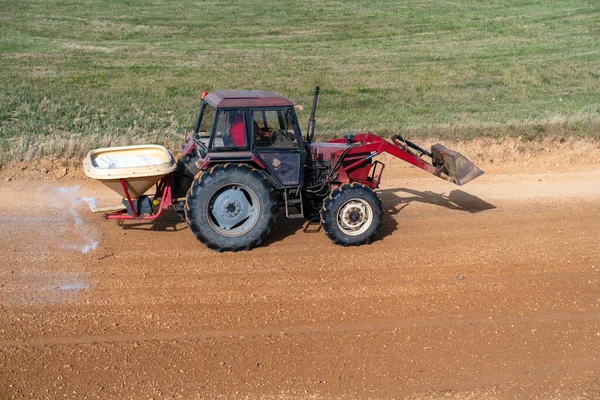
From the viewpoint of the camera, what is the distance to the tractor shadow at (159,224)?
9930 millimetres

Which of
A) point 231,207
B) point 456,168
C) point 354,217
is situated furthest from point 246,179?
point 456,168

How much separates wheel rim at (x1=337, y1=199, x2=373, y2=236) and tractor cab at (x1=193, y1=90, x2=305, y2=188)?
738 millimetres

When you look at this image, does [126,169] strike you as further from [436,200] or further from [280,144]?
[436,200]

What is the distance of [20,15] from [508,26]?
1045 inches

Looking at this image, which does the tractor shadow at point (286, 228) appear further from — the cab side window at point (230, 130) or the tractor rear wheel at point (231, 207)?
the cab side window at point (230, 130)

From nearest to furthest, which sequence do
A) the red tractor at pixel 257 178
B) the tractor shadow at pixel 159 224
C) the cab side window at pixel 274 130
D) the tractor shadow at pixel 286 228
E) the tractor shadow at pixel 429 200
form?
the red tractor at pixel 257 178
the cab side window at pixel 274 130
the tractor shadow at pixel 286 228
the tractor shadow at pixel 159 224
the tractor shadow at pixel 429 200

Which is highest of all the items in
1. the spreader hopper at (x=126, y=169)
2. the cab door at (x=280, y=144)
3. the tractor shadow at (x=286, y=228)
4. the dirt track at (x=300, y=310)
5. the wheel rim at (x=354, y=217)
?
the cab door at (x=280, y=144)

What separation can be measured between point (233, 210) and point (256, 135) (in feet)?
3.43

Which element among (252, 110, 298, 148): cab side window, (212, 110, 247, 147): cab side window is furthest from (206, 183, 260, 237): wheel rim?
(252, 110, 298, 148): cab side window

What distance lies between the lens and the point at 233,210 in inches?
360

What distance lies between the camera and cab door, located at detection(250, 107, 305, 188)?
30.1ft

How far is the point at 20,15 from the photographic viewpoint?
124 ft

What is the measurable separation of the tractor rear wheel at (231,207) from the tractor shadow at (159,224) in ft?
3.52

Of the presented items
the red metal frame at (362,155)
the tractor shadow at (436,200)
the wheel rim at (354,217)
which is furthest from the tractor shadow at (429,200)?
the wheel rim at (354,217)
